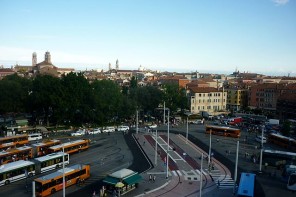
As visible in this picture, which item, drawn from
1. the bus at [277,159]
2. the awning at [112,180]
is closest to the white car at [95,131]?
the awning at [112,180]

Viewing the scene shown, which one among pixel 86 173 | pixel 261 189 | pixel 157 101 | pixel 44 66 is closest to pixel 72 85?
pixel 157 101

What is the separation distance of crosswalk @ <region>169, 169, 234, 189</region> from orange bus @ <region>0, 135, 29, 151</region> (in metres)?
23.7

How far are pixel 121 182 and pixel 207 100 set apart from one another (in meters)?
68.4

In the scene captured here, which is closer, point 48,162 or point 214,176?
point 214,176

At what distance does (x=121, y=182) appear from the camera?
29.3 meters

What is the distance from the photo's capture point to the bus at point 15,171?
31.3m

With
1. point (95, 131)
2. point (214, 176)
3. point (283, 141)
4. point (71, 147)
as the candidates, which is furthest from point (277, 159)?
point (95, 131)

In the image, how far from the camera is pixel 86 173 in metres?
33.5

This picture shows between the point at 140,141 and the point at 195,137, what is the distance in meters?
11.3

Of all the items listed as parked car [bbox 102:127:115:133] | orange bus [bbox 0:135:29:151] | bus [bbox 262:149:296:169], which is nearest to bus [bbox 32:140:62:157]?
orange bus [bbox 0:135:29:151]

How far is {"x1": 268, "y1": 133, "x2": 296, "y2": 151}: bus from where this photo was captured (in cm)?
4984

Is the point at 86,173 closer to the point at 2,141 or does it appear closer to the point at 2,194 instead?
the point at 2,194

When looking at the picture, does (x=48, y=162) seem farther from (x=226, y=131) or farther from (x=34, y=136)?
(x=226, y=131)

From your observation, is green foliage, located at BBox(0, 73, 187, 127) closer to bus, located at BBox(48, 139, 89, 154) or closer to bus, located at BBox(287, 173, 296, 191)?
bus, located at BBox(48, 139, 89, 154)
